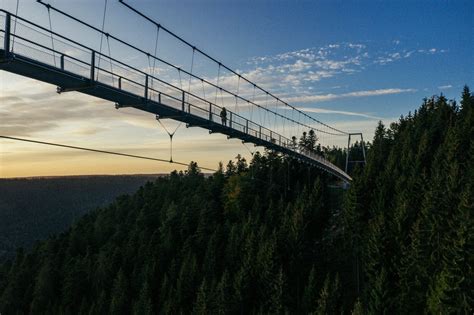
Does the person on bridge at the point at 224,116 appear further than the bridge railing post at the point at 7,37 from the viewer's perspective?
Yes

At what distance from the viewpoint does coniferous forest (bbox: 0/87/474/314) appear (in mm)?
56438

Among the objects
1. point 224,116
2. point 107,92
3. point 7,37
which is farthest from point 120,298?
point 7,37

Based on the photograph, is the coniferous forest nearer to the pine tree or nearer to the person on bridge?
the pine tree

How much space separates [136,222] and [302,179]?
146ft

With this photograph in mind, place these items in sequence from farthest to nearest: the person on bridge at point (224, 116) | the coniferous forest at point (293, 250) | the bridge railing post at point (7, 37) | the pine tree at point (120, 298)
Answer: the pine tree at point (120, 298), the coniferous forest at point (293, 250), the person on bridge at point (224, 116), the bridge railing post at point (7, 37)

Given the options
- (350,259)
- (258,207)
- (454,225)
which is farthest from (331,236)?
(454,225)

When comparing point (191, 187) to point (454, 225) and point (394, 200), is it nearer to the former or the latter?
point (394, 200)

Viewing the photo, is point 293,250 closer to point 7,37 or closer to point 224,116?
point 224,116

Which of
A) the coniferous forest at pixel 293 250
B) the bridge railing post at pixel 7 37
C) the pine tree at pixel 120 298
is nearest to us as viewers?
the bridge railing post at pixel 7 37

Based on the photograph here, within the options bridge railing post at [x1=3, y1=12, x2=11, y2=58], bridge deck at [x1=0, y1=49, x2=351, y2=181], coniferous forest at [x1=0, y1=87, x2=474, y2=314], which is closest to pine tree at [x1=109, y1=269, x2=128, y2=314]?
coniferous forest at [x1=0, y1=87, x2=474, y2=314]

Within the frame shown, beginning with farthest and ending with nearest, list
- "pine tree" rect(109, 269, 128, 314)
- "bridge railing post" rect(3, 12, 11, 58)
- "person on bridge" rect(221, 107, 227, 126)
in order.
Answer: "pine tree" rect(109, 269, 128, 314), "person on bridge" rect(221, 107, 227, 126), "bridge railing post" rect(3, 12, 11, 58)

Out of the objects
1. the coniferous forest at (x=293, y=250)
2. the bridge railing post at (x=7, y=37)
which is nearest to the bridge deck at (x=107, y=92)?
the bridge railing post at (x=7, y=37)

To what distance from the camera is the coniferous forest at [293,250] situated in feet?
185

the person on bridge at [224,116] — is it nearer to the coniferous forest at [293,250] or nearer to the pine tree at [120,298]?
the coniferous forest at [293,250]
